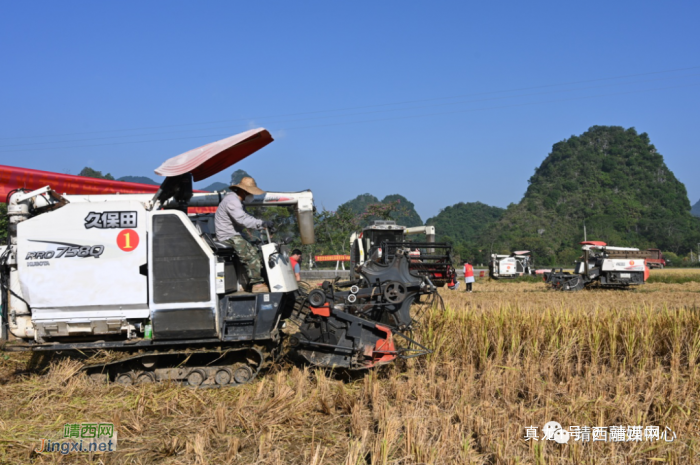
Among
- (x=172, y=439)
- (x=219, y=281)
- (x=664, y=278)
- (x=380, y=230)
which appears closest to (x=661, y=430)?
(x=172, y=439)

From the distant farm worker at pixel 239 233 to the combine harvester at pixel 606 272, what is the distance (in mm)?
17470

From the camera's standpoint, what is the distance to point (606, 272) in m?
21.4

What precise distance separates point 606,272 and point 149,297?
19.5 meters

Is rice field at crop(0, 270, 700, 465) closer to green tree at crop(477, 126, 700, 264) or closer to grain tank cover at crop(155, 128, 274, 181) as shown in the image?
grain tank cover at crop(155, 128, 274, 181)

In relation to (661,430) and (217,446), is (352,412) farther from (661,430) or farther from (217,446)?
(661,430)

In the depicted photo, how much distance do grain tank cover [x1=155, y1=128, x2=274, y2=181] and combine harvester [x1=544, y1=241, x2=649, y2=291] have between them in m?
17.7

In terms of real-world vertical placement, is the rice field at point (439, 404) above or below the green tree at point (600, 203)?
below

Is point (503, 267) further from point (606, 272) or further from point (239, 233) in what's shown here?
point (239, 233)

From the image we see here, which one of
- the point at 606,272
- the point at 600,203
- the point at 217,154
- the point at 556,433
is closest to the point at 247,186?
the point at 217,154

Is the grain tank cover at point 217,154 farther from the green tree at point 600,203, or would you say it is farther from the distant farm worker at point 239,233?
the green tree at point 600,203

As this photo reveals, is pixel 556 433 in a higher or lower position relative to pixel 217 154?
lower

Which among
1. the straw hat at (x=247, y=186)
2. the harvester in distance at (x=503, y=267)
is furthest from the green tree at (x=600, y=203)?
the straw hat at (x=247, y=186)

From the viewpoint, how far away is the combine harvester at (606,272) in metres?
21.2

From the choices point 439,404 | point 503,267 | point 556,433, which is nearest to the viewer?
point 556,433
